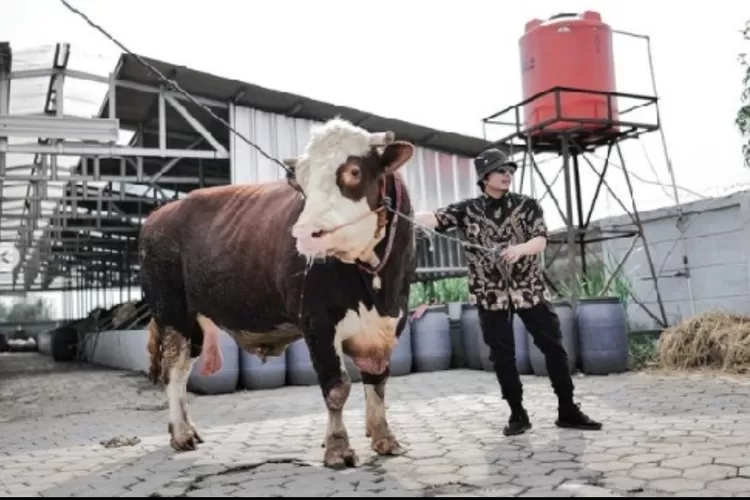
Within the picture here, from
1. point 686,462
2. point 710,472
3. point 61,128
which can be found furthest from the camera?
point 61,128

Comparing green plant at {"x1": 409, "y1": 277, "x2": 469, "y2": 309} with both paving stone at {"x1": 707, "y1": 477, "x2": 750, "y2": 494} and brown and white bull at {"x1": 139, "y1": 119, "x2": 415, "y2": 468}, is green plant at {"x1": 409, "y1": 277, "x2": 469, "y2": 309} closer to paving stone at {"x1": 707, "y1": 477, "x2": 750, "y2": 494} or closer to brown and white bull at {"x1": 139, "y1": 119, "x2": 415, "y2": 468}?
brown and white bull at {"x1": 139, "y1": 119, "x2": 415, "y2": 468}

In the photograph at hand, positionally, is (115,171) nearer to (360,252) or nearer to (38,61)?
(38,61)

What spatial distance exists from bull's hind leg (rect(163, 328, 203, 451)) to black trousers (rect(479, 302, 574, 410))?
1.92 metres

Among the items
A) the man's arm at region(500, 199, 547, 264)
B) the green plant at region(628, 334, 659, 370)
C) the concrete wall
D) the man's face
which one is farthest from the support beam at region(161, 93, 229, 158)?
the man's arm at region(500, 199, 547, 264)

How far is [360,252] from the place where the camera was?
140 inches

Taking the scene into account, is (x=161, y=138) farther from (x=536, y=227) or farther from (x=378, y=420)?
(x=378, y=420)

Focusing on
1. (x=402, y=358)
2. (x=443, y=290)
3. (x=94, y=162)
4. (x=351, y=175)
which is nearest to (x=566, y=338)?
(x=402, y=358)

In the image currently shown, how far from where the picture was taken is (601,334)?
303 inches

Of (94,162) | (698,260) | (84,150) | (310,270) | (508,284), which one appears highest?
(94,162)

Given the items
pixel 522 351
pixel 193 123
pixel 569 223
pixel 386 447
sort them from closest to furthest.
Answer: pixel 386 447, pixel 522 351, pixel 569 223, pixel 193 123

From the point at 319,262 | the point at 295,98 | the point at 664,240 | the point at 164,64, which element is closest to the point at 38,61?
the point at 164,64

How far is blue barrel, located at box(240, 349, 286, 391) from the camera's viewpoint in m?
7.93

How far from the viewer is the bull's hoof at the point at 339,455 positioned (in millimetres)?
3512

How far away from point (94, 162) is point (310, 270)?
9.20m
